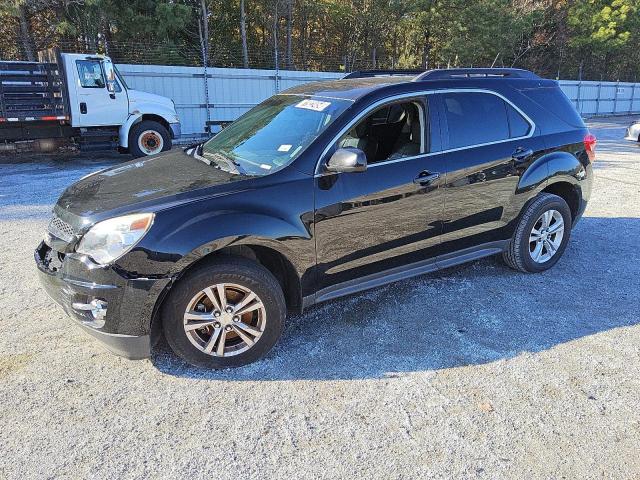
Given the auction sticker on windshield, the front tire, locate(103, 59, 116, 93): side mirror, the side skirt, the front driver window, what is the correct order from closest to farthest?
the side skirt → the auction sticker on windshield → the front driver window → the front tire → locate(103, 59, 116, 93): side mirror

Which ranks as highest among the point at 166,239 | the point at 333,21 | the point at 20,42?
the point at 333,21

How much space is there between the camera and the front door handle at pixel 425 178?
3730 mm

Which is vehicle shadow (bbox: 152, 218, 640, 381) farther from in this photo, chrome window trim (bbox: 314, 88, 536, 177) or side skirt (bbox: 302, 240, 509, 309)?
chrome window trim (bbox: 314, 88, 536, 177)

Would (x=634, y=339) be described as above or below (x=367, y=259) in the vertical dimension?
below

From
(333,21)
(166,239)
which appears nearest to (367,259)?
(166,239)

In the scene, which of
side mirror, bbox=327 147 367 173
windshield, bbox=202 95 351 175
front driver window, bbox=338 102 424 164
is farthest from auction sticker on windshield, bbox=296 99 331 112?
side mirror, bbox=327 147 367 173

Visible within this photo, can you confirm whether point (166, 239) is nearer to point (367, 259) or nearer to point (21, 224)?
point (367, 259)

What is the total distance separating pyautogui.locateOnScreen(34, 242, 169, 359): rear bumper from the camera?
2.84m

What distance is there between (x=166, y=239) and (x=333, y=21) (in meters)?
26.5

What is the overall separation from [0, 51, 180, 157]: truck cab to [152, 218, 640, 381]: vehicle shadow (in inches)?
371

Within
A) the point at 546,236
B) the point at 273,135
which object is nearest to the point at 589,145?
the point at 546,236

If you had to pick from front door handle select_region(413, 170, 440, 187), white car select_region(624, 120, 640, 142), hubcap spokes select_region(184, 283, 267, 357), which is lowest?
hubcap spokes select_region(184, 283, 267, 357)

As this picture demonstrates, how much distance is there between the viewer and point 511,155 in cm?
426

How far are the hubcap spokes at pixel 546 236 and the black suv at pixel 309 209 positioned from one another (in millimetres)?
16
